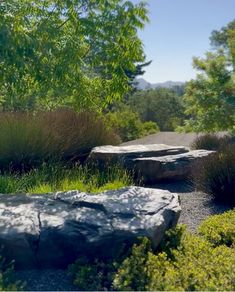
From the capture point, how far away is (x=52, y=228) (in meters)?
3.19

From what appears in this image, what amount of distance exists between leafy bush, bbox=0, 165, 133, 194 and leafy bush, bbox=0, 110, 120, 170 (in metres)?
0.51

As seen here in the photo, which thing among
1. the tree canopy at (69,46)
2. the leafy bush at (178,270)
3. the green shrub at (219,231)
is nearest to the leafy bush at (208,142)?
the tree canopy at (69,46)

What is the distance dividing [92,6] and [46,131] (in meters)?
3.01

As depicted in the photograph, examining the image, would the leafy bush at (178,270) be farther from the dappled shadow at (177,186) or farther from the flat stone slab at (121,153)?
the flat stone slab at (121,153)

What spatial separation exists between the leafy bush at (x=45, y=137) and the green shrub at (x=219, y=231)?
12.3 ft

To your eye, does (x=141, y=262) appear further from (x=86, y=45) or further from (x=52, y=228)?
(x=86, y=45)

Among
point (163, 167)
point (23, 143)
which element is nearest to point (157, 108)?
point (163, 167)

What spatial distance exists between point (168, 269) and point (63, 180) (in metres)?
2.91

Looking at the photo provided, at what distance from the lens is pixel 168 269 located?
2.96 m

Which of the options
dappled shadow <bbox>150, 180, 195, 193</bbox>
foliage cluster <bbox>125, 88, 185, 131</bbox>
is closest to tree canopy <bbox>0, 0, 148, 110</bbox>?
dappled shadow <bbox>150, 180, 195, 193</bbox>

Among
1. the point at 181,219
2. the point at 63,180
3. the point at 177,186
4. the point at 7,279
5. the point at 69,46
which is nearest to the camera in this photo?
the point at 7,279

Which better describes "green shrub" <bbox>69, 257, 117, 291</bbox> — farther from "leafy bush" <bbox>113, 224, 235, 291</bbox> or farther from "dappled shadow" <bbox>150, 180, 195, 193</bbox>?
"dappled shadow" <bbox>150, 180, 195, 193</bbox>

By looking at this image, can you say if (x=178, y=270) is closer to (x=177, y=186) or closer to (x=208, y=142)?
(x=177, y=186)

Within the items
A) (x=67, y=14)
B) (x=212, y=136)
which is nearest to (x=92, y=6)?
(x=67, y=14)
